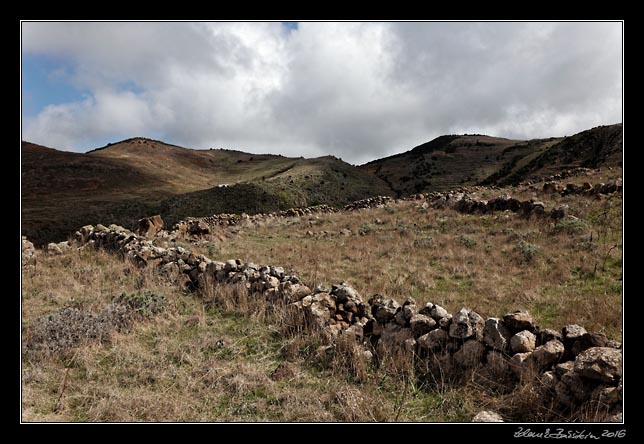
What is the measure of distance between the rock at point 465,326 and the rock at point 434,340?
0.12 m

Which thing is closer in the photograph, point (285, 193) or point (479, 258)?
point (479, 258)

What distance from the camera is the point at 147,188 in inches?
1757

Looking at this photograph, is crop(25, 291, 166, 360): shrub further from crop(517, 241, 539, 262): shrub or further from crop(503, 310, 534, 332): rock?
crop(517, 241, 539, 262): shrub

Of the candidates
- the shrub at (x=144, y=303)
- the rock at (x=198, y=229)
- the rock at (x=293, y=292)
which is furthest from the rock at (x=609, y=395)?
the rock at (x=198, y=229)

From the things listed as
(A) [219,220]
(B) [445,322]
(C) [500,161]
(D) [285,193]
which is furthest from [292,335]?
(C) [500,161]

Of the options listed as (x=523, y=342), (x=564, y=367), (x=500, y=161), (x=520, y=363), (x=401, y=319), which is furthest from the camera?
(x=500, y=161)

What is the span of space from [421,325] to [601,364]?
6.66 ft

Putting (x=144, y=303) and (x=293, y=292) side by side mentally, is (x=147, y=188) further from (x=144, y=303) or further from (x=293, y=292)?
(x=293, y=292)

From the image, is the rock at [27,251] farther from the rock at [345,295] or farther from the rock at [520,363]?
the rock at [520,363]

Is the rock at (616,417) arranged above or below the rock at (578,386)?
below

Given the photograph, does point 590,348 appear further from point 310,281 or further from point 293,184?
point 293,184

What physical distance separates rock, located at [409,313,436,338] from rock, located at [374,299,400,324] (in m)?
0.53

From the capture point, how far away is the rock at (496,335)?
4.26 metres
